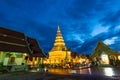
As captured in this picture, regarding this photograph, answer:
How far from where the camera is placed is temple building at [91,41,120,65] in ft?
92.1

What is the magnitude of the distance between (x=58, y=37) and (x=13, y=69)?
38565 mm

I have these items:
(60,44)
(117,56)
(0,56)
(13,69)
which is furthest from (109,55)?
(60,44)

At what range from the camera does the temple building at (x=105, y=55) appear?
28.1 meters

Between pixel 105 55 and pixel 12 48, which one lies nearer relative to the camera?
pixel 12 48

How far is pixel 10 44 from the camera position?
70.7 ft

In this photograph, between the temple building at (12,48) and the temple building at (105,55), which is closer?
the temple building at (12,48)

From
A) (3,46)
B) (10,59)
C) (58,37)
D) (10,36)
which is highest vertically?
(58,37)

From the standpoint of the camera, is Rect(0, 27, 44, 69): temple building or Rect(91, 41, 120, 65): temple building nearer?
Rect(0, 27, 44, 69): temple building

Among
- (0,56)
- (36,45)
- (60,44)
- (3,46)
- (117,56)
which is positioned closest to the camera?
(3,46)

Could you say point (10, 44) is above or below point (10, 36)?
below

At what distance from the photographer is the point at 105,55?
93.8ft

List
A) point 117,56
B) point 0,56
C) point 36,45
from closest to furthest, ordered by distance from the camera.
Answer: point 0,56 < point 117,56 < point 36,45

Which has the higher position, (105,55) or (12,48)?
(12,48)

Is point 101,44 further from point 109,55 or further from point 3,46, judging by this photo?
point 3,46
